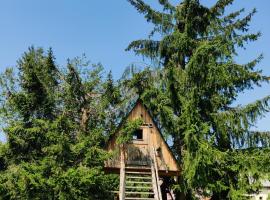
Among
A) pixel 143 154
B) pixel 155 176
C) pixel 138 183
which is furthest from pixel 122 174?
pixel 138 183

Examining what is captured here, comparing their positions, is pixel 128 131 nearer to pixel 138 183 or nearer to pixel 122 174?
pixel 122 174

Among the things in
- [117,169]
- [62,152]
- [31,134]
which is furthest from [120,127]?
[31,134]

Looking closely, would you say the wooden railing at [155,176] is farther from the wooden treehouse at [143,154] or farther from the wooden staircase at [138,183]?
the wooden staircase at [138,183]

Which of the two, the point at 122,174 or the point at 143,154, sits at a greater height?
the point at 143,154

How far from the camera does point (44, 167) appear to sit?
14594mm

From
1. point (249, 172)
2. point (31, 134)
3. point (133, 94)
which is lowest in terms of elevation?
point (249, 172)

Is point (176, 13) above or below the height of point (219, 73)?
above

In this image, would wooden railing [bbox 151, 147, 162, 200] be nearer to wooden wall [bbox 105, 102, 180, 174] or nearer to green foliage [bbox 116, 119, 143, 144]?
wooden wall [bbox 105, 102, 180, 174]

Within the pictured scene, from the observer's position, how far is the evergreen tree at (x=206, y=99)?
16312mm

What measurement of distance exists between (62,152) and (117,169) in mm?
2702

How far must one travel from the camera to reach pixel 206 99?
1844 centimetres

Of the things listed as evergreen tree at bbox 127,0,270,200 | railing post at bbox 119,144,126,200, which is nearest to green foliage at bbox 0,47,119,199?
railing post at bbox 119,144,126,200

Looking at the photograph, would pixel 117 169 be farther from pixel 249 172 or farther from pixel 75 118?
pixel 249 172

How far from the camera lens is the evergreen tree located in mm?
16312
